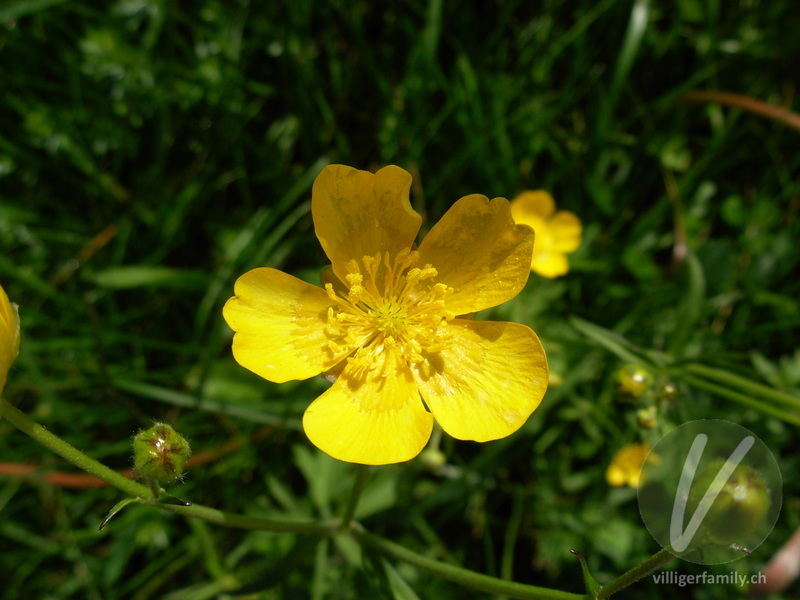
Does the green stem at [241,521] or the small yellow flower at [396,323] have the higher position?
the small yellow flower at [396,323]

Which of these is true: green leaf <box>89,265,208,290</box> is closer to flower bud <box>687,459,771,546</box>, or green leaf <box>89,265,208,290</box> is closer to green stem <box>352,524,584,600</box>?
green stem <box>352,524,584,600</box>

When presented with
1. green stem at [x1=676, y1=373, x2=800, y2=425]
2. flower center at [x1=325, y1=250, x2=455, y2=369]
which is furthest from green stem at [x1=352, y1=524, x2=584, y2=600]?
green stem at [x1=676, y1=373, x2=800, y2=425]

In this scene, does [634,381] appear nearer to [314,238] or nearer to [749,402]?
[749,402]

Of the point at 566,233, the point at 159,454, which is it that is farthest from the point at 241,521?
the point at 566,233

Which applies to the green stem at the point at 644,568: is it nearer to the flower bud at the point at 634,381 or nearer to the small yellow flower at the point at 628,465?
the flower bud at the point at 634,381

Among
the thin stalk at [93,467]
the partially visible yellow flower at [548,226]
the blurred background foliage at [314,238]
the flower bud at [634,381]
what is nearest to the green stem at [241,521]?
the thin stalk at [93,467]

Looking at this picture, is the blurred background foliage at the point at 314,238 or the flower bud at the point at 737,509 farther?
the blurred background foliage at the point at 314,238

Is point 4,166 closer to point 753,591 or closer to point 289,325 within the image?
point 289,325
